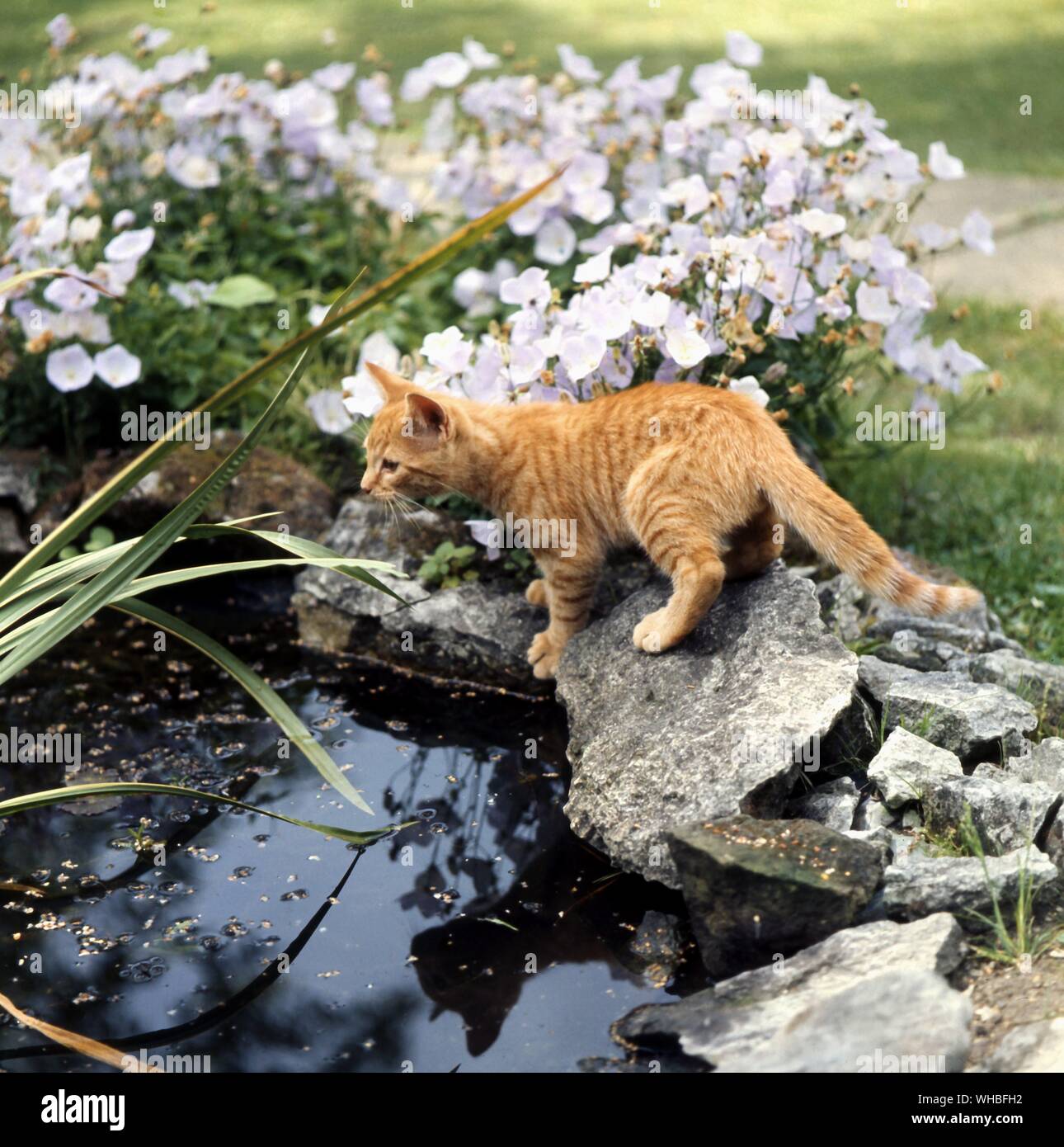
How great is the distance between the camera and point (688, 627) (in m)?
3.12

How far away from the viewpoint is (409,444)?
3363 millimetres

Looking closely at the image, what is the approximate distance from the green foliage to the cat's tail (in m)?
1.07

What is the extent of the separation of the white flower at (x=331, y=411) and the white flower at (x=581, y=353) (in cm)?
108

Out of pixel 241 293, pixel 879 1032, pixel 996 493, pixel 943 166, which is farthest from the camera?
pixel 241 293

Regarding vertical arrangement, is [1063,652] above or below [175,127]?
below

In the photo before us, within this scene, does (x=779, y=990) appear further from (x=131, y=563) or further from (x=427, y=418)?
(x=427, y=418)

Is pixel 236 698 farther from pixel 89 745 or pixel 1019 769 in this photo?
pixel 1019 769

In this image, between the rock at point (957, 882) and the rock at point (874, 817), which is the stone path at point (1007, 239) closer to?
the rock at point (874, 817)

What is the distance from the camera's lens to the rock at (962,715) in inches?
114

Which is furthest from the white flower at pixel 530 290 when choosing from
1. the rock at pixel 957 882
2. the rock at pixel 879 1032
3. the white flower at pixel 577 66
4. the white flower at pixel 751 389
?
the rock at pixel 879 1032

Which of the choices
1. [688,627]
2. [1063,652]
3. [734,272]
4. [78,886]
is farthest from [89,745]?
[1063,652]

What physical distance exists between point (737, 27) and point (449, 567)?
939 centimetres

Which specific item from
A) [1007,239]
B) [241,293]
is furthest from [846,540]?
[1007,239]
